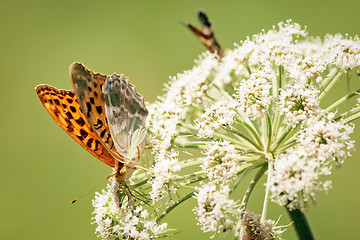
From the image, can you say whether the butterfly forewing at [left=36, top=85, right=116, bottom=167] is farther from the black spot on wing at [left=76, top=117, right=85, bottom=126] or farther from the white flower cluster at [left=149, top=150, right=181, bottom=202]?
the white flower cluster at [left=149, top=150, right=181, bottom=202]

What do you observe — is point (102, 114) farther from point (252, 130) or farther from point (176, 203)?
point (252, 130)

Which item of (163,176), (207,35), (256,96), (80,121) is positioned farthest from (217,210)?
(207,35)

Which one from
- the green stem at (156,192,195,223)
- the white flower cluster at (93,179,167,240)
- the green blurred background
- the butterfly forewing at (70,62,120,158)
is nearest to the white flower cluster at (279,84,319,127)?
the green stem at (156,192,195,223)

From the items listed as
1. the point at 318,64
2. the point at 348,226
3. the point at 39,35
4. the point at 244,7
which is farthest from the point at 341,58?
the point at 39,35

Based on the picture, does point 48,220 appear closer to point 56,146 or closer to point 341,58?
point 56,146

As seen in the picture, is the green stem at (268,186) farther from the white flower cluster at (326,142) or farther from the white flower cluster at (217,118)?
the white flower cluster at (217,118)

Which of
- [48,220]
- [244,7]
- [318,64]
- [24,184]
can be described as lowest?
[318,64]
